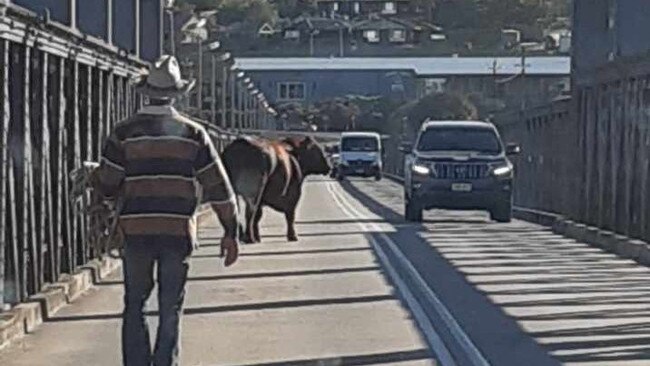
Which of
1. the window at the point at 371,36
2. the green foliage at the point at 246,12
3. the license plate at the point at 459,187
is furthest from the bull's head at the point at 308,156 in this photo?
A: the window at the point at 371,36

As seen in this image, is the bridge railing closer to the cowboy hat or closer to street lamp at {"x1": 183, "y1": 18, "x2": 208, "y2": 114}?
the cowboy hat

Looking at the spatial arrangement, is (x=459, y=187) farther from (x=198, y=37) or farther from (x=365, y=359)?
(x=365, y=359)

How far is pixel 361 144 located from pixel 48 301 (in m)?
62.8

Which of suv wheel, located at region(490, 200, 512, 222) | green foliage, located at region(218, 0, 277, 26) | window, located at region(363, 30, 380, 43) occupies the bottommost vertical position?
suv wheel, located at region(490, 200, 512, 222)

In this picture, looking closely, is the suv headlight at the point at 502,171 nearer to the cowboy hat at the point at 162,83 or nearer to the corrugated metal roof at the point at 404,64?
the cowboy hat at the point at 162,83

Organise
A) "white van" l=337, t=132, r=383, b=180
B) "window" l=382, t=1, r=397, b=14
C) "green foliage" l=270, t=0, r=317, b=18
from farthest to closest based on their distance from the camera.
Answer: "window" l=382, t=1, r=397, b=14 < "green foliage" l=270, t=0, r=317, b=18 < "white van" l=337, t=132, r=383, b=180

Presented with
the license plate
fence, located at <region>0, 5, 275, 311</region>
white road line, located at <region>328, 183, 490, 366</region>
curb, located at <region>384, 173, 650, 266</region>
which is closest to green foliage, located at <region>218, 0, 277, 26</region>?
curb, located at <region>384, 173, 650, 266</region>

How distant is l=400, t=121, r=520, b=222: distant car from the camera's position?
33250 millimetres

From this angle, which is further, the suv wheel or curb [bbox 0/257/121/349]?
the suv wheel

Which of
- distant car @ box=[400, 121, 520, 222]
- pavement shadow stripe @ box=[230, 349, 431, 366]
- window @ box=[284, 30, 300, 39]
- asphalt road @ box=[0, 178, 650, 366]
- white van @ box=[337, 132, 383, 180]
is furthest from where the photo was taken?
window @ box=[284, 30, 300, 39]

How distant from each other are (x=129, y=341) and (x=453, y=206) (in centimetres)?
2256

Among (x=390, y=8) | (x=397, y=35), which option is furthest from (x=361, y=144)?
(x=390, y=8)

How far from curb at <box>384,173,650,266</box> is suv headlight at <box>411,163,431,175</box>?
8.35 feet

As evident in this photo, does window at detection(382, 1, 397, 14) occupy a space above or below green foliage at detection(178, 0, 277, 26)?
above
